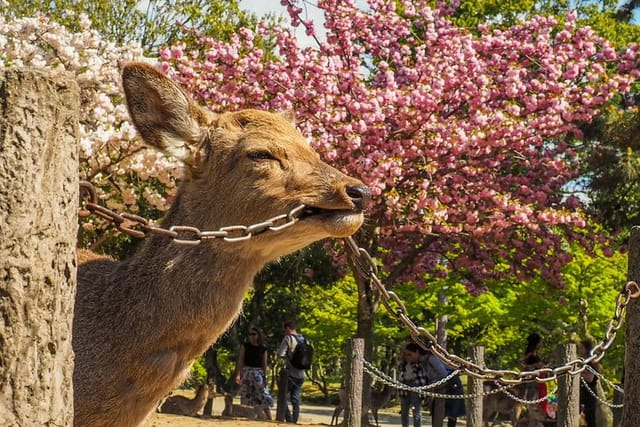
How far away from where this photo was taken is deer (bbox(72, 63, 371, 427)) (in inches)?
182

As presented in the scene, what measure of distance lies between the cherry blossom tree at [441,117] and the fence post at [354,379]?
18.6 ft

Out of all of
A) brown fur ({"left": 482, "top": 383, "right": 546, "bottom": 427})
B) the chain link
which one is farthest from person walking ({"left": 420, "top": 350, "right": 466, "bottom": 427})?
the chain link

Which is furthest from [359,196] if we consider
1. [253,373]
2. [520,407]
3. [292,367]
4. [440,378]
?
[292,367]

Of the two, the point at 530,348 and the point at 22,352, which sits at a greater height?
the point at 530,348

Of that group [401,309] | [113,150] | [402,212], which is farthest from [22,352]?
[402,212]

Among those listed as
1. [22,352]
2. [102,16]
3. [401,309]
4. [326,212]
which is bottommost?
[22,352]

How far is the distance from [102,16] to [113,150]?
15147 millimetres

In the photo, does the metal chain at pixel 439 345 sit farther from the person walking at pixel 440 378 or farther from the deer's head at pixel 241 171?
the person walking at pixel 440 378

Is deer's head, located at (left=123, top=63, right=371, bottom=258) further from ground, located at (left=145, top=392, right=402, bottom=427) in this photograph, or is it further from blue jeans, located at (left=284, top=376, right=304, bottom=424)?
blue jeans, located at (left=284, top=376, right=304, bottom=424)

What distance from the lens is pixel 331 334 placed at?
31234 mm

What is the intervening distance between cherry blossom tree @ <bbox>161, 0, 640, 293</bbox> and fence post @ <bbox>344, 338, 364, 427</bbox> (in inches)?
223

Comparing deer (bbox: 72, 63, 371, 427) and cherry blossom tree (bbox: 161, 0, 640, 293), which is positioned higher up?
cherry blossom tree (bbox: 161, 0, 640, 293)

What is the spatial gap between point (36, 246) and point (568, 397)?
9.96m

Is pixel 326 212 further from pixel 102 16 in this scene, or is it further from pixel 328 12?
pixel 102 16
